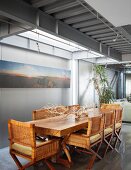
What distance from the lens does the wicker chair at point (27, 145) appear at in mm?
2693

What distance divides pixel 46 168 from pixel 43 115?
1223 mm

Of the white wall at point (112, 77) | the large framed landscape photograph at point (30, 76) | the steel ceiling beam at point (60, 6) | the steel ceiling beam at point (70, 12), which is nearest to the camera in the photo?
the steel ceiling beam at point (60, 6)

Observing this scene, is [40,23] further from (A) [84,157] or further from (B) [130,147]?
(B) [130,147]

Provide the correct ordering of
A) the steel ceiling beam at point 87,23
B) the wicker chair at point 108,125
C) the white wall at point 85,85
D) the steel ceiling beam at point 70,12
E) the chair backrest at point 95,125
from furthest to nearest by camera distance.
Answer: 1. the white wall at point 85,85
2. the wicker chair at point 108,125
3. the steel ceiling beam at point 87,23
4. the chair backrest at point 95,125
5. the steel ceiling beam at point 70,12

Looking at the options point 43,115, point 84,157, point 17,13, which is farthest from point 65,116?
point 17,13

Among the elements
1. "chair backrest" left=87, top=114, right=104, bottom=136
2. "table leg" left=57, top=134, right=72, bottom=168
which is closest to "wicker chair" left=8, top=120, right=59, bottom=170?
"table leg" left=57, top=134, right=72, bottom=168

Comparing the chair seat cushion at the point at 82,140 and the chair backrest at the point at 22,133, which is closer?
the chair backrest at the point at 22,133

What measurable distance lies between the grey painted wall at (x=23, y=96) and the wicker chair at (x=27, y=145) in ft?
4.46

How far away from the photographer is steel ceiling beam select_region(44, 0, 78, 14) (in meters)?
2.77

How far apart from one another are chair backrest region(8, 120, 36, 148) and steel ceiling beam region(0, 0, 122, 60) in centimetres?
155

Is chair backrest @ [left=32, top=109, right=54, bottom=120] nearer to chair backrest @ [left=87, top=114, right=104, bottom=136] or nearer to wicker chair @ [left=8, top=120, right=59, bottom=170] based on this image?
wicker chair @ [left=8, top=120, right=59, bottom=170]

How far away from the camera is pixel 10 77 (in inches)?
169

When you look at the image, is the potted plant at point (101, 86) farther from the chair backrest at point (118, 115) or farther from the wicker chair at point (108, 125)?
the wicker chair at point (108, 125)

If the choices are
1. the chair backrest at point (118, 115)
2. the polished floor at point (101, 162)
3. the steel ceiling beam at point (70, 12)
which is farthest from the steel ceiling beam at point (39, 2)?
the chair backrest at point (118, 115)
